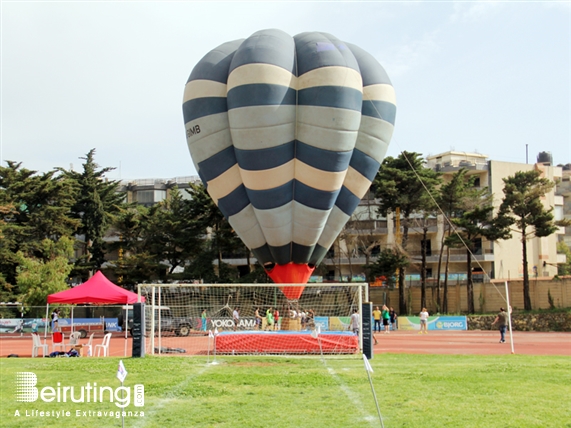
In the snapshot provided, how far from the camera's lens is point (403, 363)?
16250 mm

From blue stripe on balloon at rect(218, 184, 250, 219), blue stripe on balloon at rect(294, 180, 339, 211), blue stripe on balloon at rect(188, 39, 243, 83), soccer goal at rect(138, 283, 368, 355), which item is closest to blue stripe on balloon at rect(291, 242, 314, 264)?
soccer goal at rect(138, 283, 368, 355)

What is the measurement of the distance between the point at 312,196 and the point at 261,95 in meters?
4.03

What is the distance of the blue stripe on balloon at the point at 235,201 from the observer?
23859 mm

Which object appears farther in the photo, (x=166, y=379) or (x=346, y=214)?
(x=346, y=214)

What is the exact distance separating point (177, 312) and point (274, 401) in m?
21.0

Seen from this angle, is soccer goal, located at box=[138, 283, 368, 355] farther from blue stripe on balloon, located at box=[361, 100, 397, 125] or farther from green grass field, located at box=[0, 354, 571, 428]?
blue stripe on balloon, located at box=[361, 100, 397, 125]

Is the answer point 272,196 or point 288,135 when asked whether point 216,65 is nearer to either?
point 288,135

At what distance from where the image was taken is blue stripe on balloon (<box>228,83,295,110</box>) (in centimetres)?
2186

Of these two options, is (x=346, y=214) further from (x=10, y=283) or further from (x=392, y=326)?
(x=10, y=283)

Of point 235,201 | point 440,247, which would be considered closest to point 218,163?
point 235,201

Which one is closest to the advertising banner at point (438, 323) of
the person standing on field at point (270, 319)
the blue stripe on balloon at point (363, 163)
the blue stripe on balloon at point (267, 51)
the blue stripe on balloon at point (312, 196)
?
the person standing on field at point (270, 319)

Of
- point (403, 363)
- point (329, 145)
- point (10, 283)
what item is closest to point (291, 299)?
point (329, 145)

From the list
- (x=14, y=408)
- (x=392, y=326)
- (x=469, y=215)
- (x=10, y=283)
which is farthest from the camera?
(x=10, y=283)

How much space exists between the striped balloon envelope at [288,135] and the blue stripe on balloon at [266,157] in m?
0.03
